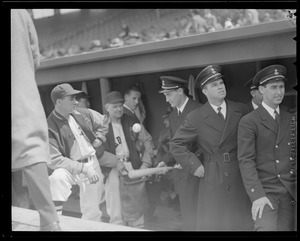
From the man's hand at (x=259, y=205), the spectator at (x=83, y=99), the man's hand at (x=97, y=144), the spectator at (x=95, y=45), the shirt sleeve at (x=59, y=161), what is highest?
the spectator at (x=95, y=45)

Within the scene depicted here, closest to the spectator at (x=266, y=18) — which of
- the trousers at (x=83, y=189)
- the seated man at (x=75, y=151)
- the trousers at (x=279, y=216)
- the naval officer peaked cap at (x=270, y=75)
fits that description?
the naval officer peaked cap at (x=270, y=75)

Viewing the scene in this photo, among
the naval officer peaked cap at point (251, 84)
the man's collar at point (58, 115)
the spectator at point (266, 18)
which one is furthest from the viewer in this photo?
the man's collar at point (58, 115)

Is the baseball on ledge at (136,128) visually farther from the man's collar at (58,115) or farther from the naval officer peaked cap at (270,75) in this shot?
the naval officer peaked cap at (270,75)

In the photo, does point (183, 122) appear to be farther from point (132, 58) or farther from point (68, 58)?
point (68, 58)

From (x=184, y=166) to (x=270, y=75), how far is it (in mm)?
990

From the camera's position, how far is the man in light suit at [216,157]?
127 inches

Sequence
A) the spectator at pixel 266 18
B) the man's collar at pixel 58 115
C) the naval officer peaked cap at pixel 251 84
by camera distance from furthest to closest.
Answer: the man's collar at pixel 58 115 < the naval officer peaked cap at pixel 251 84 < the spectator at pixel 266 18

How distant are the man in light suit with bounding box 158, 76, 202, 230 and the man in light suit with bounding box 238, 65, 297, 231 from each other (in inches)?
16.4

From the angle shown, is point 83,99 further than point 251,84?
Yes

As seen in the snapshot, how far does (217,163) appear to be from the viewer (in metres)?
3.23

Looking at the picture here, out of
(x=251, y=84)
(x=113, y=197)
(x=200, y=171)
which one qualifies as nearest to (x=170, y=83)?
(x=251, y=84)

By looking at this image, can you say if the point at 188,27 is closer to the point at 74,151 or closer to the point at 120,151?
the point at 120,151

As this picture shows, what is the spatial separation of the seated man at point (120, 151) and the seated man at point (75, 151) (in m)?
0.07
